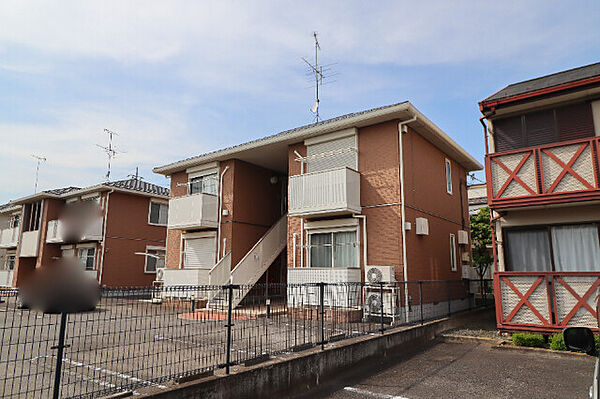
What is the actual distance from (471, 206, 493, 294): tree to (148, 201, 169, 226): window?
663 inches

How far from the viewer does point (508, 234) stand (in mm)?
9891

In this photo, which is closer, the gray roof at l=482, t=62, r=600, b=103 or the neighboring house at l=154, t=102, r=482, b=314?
the gray roof at l=482, t=62, r=600, b=103

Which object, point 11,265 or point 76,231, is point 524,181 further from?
point 11,265

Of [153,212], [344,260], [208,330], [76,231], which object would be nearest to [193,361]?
[208,330]

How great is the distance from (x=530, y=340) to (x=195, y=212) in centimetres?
1134

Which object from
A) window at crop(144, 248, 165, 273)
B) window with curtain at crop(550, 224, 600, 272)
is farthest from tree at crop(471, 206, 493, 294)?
window at crop(144, 248, 165, 273)

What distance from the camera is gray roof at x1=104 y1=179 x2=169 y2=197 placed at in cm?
2175

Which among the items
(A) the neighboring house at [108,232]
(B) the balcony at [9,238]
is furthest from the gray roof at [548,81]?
(B) the balcony at [9,238]

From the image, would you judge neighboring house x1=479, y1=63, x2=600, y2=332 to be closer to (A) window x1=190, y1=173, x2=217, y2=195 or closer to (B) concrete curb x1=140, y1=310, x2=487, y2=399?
(B) concrete curb x1=140, y1=310, x2=487, y2=399

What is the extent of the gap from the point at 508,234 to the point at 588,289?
2195mm

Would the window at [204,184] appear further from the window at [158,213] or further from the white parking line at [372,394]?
the white parking line at [372,394]

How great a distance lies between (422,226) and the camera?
1158cm

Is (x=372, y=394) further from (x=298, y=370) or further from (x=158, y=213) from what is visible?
(x=158, y=213)

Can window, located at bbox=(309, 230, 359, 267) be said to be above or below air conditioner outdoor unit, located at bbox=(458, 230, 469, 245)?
below
